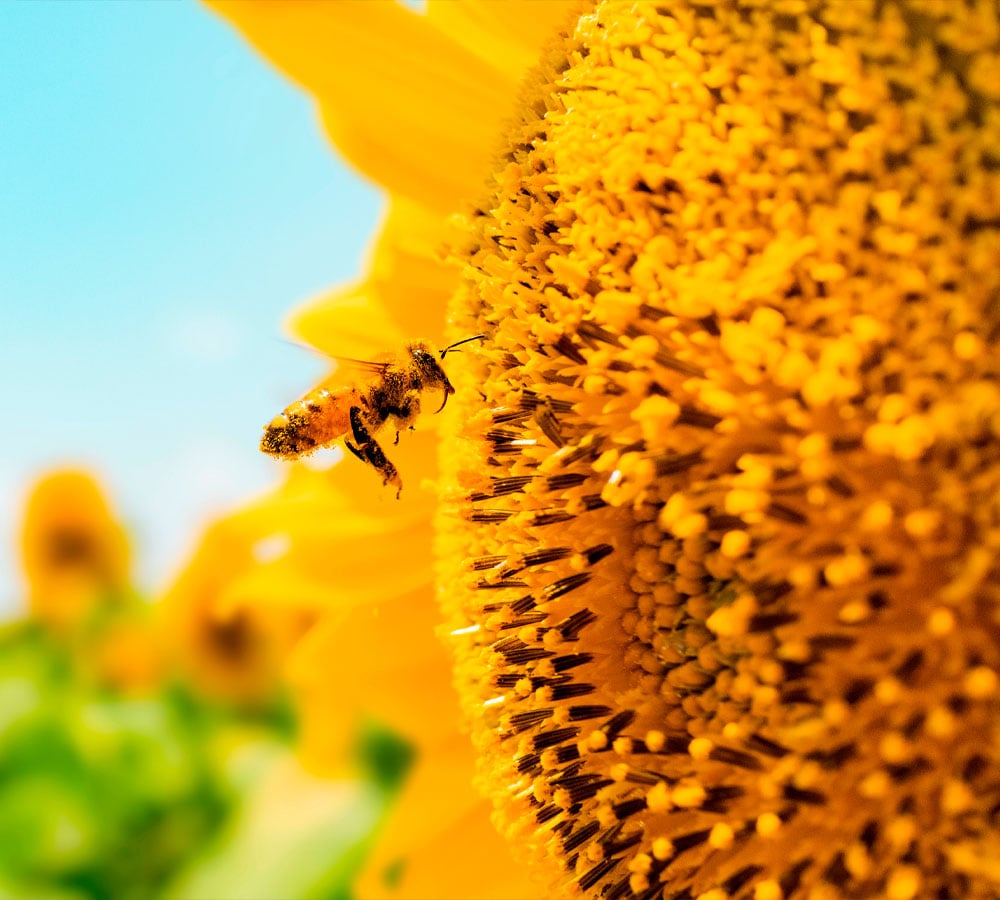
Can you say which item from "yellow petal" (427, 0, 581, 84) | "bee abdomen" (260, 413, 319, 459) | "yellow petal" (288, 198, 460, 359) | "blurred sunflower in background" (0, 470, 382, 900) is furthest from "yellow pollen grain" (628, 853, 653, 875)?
"blurred sunflower in background" (0, 470, 382, 900)

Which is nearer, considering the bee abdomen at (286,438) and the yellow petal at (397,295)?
the bee abdomen at (286,438)

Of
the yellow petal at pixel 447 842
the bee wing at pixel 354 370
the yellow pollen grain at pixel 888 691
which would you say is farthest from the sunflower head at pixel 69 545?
the yellow pollen grain at pixel 888 691

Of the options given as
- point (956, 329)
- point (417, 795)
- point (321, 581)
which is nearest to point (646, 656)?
point (956, 329)

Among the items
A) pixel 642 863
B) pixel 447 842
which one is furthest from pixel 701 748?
pixel 447 842

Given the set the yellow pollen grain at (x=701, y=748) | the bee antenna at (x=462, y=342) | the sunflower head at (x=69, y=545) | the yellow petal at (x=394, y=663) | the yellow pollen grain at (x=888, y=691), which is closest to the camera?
the yellow pollen grain at (x=888, y=691)

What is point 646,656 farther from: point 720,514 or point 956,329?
point 956,329

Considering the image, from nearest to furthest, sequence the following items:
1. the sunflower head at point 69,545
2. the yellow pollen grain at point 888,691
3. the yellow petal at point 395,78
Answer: the yellow pollen grain at point 888,691 < the yellow petal at point 395,78 < the sunflower head at point 69,545

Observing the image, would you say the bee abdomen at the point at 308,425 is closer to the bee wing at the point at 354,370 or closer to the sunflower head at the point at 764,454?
the bee wing at the point at 354,370

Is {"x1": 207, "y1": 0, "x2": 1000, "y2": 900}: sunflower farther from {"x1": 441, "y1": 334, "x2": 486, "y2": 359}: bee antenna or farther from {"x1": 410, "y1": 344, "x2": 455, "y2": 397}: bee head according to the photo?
{"x1": 410, "y1": 344, "x2": 455, "y2": 397}: bee head
